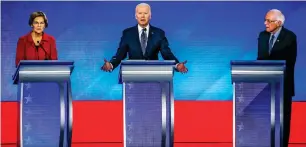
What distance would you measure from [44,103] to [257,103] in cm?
157

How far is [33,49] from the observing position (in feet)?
21.9

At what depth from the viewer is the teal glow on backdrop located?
789 cm

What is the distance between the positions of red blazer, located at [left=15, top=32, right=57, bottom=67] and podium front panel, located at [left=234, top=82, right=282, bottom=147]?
155cm

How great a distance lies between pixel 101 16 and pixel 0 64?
1.04 metres

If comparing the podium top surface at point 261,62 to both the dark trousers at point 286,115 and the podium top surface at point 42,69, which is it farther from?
the podium top surface at point 42,69

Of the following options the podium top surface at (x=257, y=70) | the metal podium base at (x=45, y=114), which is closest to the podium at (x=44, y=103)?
the metal podium base at (x=45, y=114)

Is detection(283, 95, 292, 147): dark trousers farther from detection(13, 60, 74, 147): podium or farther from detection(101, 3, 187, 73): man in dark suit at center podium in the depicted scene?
detection(13, 60, 74, 147): podium

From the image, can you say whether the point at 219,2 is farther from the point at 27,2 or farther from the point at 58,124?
the point at 58,124

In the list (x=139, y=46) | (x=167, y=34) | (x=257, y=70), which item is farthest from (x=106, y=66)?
(x=167, y=34)

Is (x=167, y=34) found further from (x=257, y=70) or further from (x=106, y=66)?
(x=257, y=70)

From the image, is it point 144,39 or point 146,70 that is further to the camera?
point 144,39

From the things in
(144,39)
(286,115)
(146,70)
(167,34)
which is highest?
(167,34)

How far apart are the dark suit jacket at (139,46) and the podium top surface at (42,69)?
710mm

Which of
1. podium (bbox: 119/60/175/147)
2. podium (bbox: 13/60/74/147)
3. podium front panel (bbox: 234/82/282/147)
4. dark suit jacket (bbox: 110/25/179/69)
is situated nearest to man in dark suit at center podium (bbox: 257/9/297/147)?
podium front panel (bbox: 234/82/282/147)
